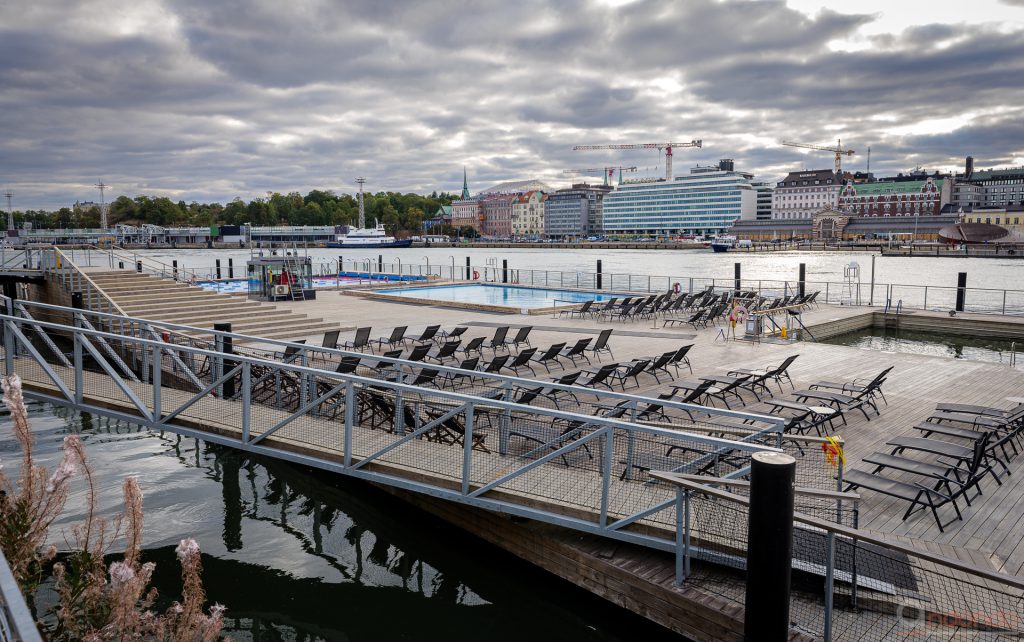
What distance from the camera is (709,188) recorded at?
6998 inches

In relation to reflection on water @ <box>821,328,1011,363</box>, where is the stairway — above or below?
above

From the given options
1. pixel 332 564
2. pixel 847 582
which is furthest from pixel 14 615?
pixel 332 564

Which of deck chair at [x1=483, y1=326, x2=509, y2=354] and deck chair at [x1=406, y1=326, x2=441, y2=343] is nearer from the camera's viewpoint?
deck chair at [x1=483, y1=326, x2=509, y2=354]

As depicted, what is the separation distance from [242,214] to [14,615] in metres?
191

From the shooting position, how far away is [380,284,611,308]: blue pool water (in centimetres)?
2927

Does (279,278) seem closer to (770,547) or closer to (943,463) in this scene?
(943,463)

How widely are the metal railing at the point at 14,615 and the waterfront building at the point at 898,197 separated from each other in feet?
545

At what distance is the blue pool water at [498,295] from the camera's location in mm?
→ 29266

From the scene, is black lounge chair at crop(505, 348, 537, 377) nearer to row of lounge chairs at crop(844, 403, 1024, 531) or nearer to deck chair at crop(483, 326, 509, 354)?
deck chair at crop(483, 326, 509, 354)

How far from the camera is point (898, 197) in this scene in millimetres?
156250

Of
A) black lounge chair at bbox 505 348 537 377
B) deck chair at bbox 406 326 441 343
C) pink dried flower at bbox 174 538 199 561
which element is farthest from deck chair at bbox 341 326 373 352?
pink dried flower at bbox 174 538 199 561

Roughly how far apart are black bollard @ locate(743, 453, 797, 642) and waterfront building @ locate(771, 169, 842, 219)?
18183cm

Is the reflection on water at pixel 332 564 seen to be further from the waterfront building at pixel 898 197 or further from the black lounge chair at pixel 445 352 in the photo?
the waterfront building at pixel 898 197

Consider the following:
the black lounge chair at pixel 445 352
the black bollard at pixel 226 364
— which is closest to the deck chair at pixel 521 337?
the black lounge chair at pixel 445 352
